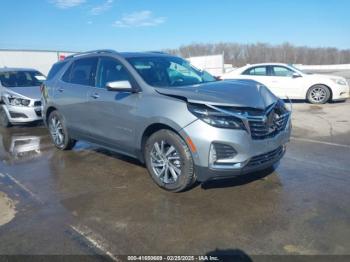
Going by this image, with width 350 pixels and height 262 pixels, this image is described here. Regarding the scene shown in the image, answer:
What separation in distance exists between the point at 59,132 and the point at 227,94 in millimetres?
3923

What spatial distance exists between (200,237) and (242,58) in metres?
80.0

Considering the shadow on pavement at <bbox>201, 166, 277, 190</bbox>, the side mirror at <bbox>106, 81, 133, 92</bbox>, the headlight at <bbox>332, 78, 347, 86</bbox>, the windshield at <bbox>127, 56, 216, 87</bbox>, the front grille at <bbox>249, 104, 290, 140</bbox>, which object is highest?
the windshield at <bbox>127, 56, 216, 87</bbox>

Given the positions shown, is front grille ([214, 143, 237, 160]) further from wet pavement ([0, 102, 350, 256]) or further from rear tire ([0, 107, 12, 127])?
rear tire ([0, 107, 12, 127])

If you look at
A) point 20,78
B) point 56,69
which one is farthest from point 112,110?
point 20,78

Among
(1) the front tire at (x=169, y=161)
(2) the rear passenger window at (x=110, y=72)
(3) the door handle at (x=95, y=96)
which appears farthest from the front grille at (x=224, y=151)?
(3) the door handle at (x=95, y=96)

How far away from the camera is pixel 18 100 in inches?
346

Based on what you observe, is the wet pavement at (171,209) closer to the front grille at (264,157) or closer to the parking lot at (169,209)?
the parking lot at (169,209)

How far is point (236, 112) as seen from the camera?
380 centimetres

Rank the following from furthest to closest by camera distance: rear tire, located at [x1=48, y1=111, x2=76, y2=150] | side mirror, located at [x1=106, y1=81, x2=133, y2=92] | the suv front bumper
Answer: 1. rear tire, located at [x1=48, y1=111, x2=76, y2=150]
2. side mirror, located at [x1=106, y1=81, x2=133, y2=92]
3. the suv front bumper

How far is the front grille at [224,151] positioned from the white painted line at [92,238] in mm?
1556

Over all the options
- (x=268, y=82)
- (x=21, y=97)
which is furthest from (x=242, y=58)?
(x=21, y=97)

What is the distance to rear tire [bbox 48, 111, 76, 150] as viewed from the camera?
20.7 feet

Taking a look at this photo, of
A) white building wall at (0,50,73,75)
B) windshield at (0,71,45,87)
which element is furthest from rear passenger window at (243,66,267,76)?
white building wall at (0,50,73,75)

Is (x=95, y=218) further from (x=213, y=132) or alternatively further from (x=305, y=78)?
(x=305, y=78)
